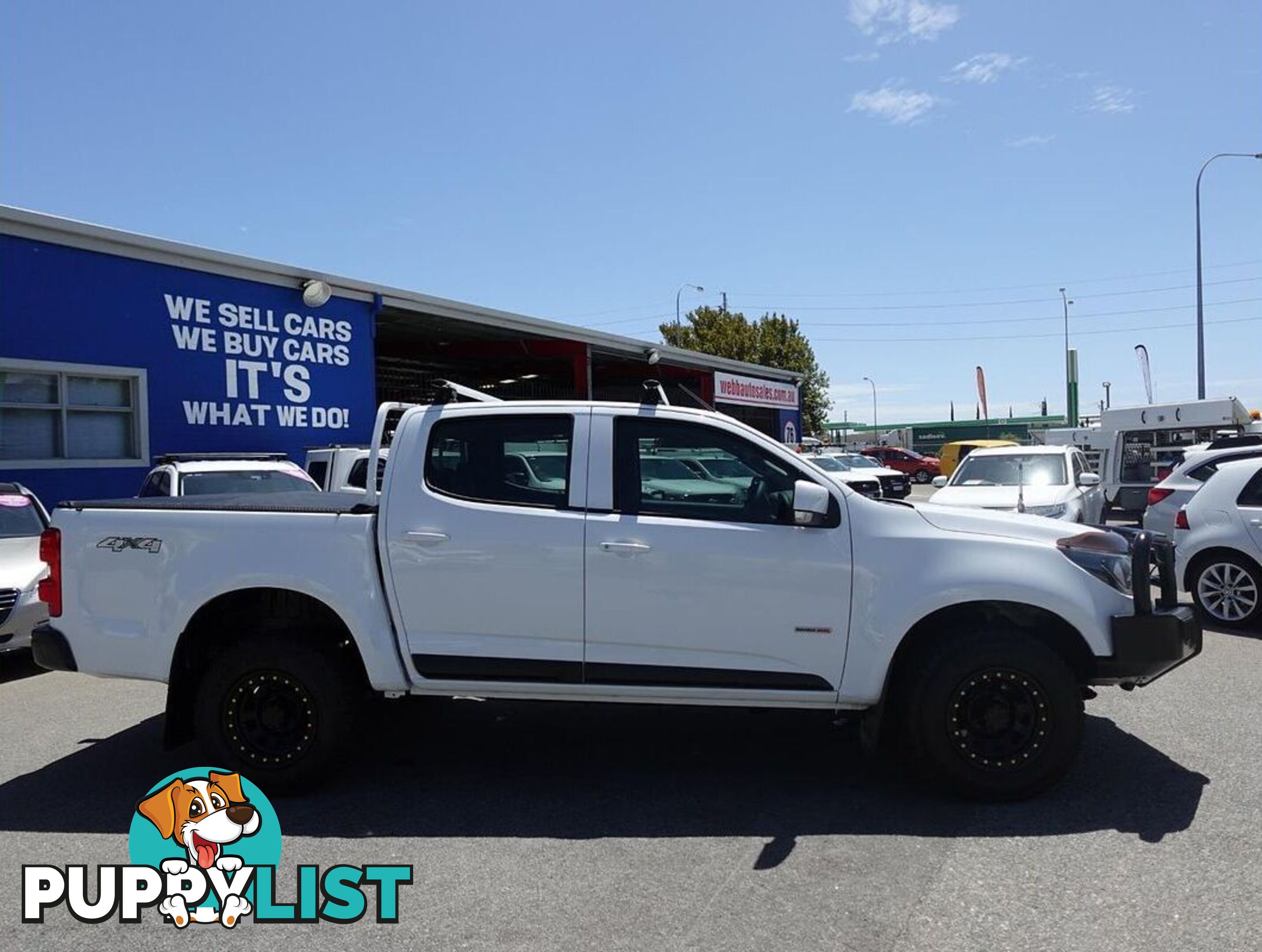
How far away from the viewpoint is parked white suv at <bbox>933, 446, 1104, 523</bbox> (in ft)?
41.5

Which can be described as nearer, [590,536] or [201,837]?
[201,837]

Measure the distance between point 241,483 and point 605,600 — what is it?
6699mm

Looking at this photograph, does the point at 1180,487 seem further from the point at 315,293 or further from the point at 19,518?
the point at 315,293

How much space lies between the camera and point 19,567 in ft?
25.9

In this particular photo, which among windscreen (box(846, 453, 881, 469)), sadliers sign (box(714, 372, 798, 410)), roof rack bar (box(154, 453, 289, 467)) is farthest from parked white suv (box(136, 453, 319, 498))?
sadliers sign (box(714, 372, 798, 410))

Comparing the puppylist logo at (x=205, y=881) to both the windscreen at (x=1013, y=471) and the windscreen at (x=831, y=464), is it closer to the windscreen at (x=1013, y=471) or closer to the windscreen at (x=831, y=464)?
the windscreen at (x=1013, y=471)

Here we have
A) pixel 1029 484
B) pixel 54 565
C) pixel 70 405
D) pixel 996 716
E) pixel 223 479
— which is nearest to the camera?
pixel 996 716

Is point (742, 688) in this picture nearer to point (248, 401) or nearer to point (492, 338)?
point (248, 401)

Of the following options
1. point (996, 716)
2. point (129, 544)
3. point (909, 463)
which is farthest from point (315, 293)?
point (909, 463)

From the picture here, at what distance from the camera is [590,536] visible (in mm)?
4637

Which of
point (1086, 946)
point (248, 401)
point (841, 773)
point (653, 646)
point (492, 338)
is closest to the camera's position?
point (1086, 946)

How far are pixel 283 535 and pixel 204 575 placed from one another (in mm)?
438

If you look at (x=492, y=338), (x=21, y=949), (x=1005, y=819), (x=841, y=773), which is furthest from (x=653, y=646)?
(x=492, y=338)

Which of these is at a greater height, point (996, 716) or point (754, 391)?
point (754, 391)
